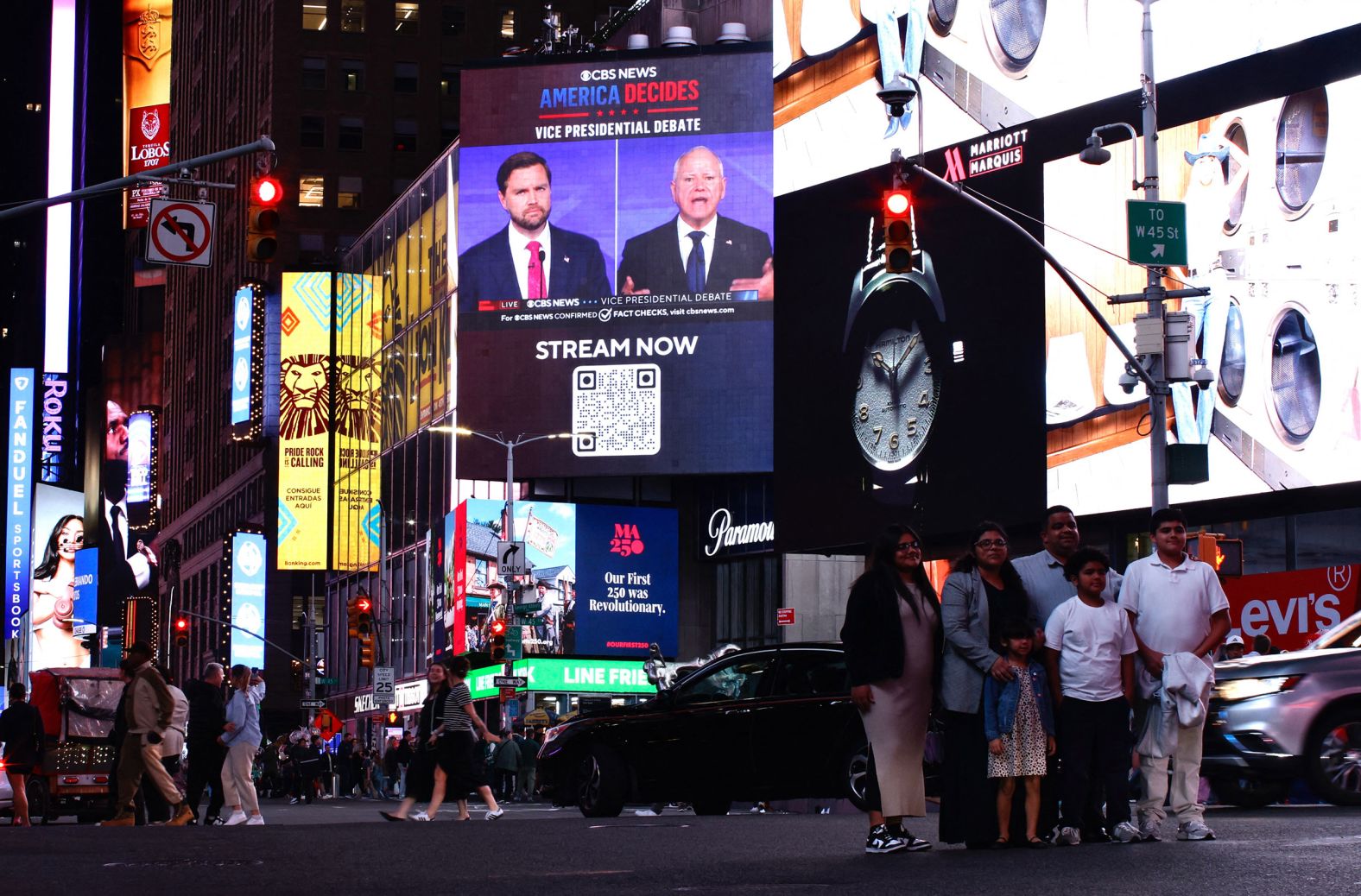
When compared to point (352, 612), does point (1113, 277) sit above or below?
above

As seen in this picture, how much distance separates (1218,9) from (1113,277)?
5381mm

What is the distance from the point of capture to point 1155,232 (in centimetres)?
2416

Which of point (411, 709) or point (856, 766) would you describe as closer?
point (856, 766)

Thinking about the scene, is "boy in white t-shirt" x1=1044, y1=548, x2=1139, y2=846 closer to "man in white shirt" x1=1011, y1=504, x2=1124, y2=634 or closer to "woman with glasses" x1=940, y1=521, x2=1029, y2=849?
"man in white shirt" x1=1011, y1=504, x2=1124, y2=634

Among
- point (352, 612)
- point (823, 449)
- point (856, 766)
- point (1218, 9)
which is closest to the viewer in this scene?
point (856, 766)

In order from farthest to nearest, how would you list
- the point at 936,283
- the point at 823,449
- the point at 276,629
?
the point at 276,629, the point at 823,449, the point at 936,283

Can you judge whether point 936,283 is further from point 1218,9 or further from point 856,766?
point 856,766

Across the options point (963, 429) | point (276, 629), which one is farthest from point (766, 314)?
point (276, 629)


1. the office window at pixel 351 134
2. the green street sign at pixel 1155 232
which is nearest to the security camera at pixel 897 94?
the green street sign at pixel 1155 232

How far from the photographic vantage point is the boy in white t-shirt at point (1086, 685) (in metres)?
12.3

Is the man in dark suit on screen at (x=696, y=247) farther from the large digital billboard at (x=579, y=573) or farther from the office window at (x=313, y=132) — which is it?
the office window at (x=313, y=132)

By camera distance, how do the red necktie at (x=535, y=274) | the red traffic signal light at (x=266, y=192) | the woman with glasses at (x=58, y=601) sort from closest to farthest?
1. the red traffic signal light at (x=266, y=192)
2. the red necktie at (x=535, y=274)
3. the woman with glasses at (x=58, y=601)

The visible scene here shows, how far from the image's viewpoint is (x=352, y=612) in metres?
57.4

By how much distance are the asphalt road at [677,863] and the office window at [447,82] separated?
282 feet
